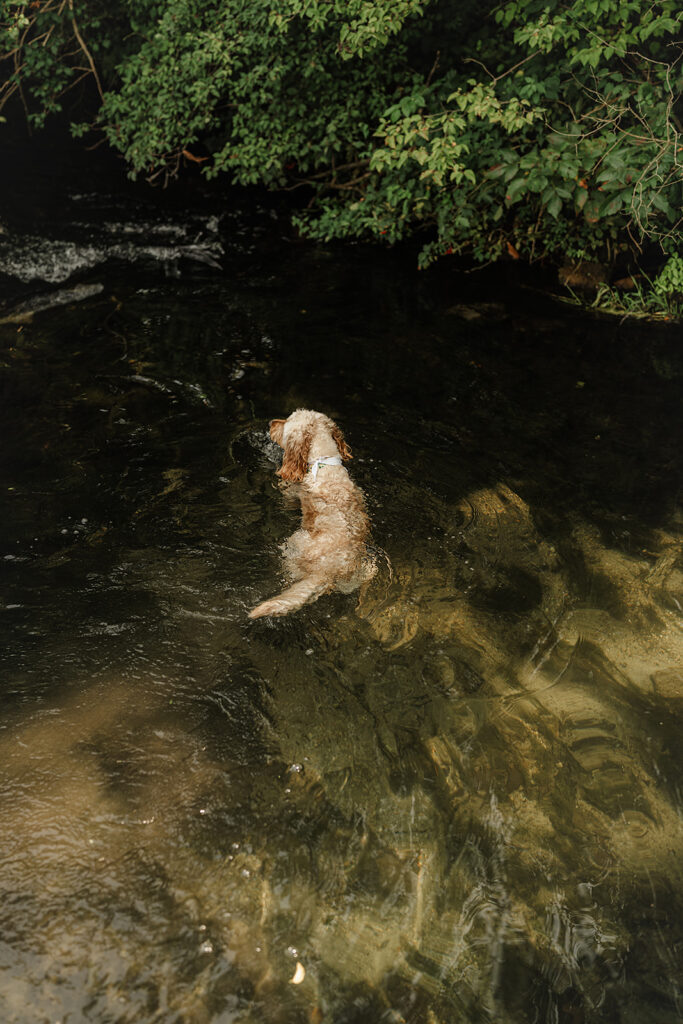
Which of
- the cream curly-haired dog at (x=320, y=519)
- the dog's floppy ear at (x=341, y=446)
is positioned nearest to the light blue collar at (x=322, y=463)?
the cream curly-haired dog at (x=320, y=519)

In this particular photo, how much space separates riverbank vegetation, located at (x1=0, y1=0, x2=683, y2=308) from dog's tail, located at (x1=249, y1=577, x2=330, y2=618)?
420 centimetres

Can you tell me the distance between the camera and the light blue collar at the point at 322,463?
16.9 feet

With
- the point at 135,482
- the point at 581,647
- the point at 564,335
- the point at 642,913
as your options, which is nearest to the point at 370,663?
the point at 581,647

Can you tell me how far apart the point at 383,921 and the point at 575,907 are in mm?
815

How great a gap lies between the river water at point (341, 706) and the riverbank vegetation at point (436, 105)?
2.26 m

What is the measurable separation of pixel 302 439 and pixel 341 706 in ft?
7.73

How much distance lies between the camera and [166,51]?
887cm

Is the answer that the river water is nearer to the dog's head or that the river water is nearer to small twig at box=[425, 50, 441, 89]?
the dog's head

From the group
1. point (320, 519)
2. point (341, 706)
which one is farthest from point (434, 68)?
point (341, 706)

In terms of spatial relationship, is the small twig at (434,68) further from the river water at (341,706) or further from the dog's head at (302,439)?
the dog's head at (302,439)

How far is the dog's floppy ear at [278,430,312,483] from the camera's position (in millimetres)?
5250

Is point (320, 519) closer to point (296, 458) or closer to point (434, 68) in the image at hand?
point (296, 458)

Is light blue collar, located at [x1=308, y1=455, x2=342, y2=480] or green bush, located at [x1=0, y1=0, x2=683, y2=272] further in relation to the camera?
green bush, located at [x1=0, y1=0, x2=683, y2=272]

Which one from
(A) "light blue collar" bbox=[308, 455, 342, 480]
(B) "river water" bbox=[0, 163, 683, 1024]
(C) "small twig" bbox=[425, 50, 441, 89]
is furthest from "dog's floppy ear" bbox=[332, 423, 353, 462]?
(C) "small twig" bbox=[425, 50, 441, 89]
